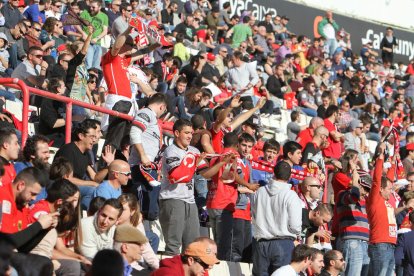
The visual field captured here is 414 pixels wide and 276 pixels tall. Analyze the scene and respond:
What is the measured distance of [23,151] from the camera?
10.1 metres

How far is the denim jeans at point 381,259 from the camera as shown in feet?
42.8

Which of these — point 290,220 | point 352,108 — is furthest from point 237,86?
point 290,220

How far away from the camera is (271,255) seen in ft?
36.6

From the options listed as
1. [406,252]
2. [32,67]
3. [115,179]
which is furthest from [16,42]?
[406,252]

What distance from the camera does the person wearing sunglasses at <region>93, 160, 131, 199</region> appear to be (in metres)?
10.4

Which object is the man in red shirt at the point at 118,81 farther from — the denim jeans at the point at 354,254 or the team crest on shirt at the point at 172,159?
the denim jeans at the point at 354,254

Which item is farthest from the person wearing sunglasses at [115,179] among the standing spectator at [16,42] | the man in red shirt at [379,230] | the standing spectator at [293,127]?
the standing spectator at [293,127]

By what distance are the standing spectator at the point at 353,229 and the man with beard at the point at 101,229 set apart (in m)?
4.24

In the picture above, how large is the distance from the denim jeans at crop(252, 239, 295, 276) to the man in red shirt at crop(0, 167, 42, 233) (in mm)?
3217

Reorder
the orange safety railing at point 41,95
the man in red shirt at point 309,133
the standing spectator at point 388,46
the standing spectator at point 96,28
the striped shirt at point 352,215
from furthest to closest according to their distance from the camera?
the standing spectator at point 388,46, the standing spectator at point 96,28, the man in red shirt at point 309,133, the striped shirt at point 352,215, the orange safety railing at point 41,95

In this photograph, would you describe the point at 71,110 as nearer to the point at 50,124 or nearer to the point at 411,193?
the point at 50,124

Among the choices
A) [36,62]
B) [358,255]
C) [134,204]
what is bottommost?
[358,255]

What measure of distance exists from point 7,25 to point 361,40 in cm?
1633

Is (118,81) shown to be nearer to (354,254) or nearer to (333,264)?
(333,264)
